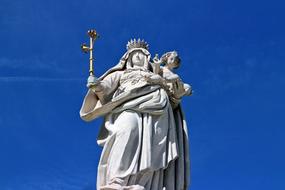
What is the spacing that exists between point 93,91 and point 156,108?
1.27 metres

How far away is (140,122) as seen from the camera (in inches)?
509

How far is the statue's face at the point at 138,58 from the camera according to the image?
14078 millimetres

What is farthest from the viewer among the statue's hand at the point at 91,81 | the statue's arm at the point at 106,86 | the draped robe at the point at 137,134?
the statue's arm at the point at 106,86

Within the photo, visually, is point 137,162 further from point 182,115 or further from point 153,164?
point 182,115

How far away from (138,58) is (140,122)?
175 cm

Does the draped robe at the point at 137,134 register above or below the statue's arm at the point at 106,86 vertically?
below

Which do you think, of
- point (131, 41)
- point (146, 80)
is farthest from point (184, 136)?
point (131, 41)

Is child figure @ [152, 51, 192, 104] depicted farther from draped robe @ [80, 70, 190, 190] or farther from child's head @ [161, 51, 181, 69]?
draped robe @ [80, 70, 190, 190]

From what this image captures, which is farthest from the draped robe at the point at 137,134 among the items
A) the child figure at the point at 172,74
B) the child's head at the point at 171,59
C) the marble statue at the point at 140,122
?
the child's head at the point at 171,59

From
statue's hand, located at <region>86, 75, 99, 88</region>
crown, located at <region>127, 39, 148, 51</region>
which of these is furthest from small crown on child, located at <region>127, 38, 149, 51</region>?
statue's hand, located at <region>86, 75, 99, 88</region>

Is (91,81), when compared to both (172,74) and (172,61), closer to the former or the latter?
(172,74)

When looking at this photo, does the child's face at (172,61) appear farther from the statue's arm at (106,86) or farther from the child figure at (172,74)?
the statue's arm at (106,86)

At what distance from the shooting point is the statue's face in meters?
14.1

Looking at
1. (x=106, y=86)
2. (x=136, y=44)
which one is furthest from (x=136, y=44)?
(x=106, y=86)
